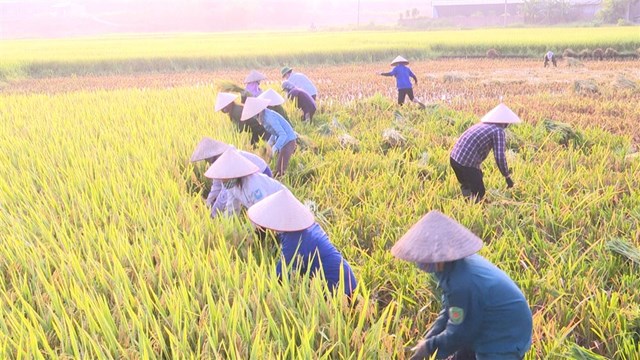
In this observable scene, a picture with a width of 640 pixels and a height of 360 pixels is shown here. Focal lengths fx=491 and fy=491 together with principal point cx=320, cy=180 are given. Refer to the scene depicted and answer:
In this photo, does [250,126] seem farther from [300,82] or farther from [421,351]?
[421,351]

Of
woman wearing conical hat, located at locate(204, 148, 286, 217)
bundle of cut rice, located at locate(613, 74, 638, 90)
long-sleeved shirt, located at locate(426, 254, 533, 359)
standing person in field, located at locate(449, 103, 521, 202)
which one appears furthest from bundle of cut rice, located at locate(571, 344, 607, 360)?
bundle of cut rice, located at locate(613, 74, 638, 90)

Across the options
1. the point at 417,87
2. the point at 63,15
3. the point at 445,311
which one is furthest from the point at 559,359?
the point at 63,15

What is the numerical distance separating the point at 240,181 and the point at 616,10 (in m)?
40.7

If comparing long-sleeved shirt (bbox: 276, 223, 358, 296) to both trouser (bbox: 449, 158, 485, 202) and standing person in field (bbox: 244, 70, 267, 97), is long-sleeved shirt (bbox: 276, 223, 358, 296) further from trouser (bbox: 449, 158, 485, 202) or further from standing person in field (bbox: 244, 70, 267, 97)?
standing person in field (bbox: 244, 70, 267, 97)

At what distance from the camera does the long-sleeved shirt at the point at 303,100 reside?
Answer: 634cm

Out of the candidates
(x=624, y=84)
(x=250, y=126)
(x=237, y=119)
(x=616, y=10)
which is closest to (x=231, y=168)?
(x=250, y=126)

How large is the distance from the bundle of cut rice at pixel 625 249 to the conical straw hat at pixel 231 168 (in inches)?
79.1

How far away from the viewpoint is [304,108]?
6.50 metres

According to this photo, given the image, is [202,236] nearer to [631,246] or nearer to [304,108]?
[631,246]

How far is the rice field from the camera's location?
65.8 inches

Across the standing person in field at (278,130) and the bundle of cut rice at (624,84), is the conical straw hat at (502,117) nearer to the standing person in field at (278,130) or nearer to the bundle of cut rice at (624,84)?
the standing person in field at (278,130)

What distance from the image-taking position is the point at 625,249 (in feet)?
8.66

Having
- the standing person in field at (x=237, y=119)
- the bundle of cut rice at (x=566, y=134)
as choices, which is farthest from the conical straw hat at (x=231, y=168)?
the bundle of cut rice at (x=566, y=134)

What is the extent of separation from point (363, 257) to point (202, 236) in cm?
94
